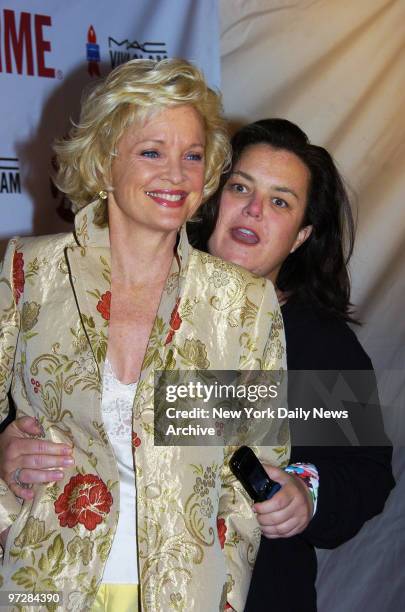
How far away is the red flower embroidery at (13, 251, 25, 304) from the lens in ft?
4.63

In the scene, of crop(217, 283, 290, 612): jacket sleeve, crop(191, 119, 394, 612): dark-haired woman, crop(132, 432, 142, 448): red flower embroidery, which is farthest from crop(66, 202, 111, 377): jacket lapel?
crop(191, 119, 394, 612): dark-haired woman

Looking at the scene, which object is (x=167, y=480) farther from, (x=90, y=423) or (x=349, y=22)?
(x=349, y=22)

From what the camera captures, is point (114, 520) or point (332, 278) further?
point (332, 278)

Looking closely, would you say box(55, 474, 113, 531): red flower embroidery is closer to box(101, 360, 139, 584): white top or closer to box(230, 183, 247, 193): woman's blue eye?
box(101, 360, 139, 584): white top

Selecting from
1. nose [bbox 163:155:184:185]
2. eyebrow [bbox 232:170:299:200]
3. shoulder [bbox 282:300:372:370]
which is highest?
nose [bbox 163:155:184:185]

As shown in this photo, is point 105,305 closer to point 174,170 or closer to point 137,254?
point 137,254

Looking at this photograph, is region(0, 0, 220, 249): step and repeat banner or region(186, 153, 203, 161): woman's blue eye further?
region(0, 0, 220, 249): step and repeat banner

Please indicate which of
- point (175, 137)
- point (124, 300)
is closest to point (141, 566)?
point (124, 300)

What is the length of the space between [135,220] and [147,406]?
0.30 m

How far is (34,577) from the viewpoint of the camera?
132cm

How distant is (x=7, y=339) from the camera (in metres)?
1.40

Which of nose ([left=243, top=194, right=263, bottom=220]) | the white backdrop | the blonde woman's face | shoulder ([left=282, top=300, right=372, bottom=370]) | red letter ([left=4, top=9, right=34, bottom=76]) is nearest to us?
the blonde woman's face

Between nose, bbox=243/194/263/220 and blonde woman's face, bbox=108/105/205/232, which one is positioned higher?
blonde woman's face, bbox=108/105/205/232

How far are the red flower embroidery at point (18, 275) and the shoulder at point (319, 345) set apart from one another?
1.73ft
